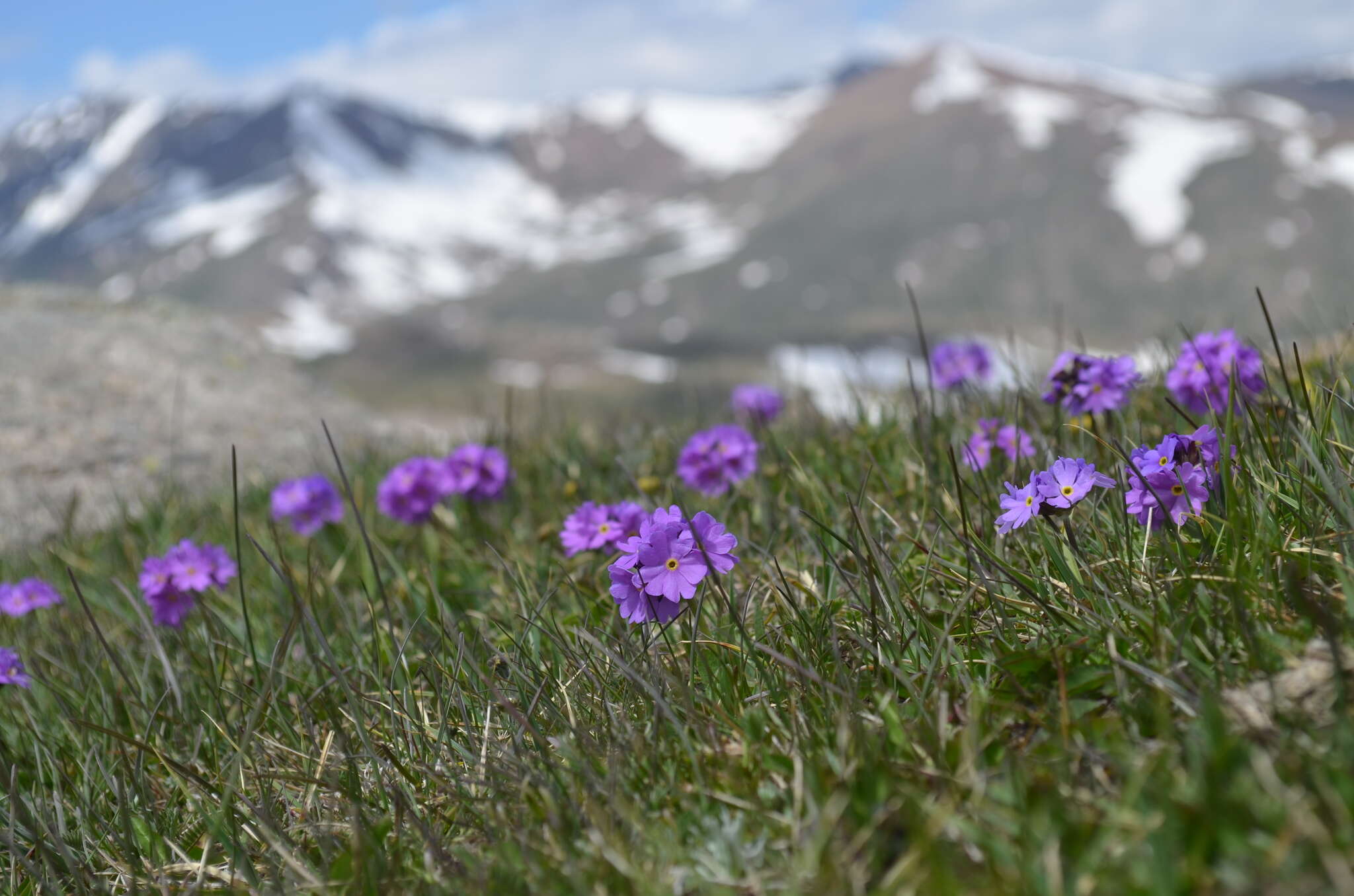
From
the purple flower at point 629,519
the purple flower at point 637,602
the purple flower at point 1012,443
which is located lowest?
the purple flower at point 1012,443

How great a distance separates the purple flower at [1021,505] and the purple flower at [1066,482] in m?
0.02

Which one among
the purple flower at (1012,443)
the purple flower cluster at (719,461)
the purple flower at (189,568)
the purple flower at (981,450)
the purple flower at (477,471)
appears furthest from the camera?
the purple flower at (477,471)

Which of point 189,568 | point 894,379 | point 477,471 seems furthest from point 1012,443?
point 894,379

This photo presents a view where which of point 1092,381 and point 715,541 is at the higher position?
point 715,541

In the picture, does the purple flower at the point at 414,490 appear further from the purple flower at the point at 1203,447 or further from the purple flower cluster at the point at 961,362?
the purple flower at the point at 1203,447

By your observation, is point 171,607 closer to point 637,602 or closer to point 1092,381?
point 637,602

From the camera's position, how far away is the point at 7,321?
39.0 feet

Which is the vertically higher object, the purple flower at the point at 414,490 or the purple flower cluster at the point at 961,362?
the purple flower at the point at 414,490

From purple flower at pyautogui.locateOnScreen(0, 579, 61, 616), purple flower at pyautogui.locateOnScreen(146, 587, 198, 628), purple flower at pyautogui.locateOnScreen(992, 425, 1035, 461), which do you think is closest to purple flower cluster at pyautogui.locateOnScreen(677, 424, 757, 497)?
purple flower at pyautogui.locateOnScreen(992, 425, 1035, 461)

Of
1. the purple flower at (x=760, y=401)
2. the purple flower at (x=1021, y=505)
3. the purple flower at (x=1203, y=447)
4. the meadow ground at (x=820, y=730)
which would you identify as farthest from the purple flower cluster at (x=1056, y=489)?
the purple flower at (x=760, y=401)

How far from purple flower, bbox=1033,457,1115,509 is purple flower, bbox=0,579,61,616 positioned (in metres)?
3.64

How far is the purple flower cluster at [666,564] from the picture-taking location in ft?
7.18

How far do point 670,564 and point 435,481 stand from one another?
2225 mm

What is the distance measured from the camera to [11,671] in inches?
126
